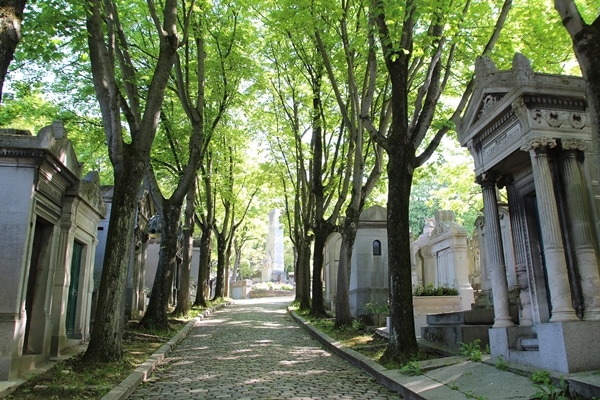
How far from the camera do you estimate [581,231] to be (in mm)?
6336

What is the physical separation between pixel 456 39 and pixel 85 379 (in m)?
7.93

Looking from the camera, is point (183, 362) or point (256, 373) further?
point (183, 362)

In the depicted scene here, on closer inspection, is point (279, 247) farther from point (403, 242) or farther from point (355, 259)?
point (403, 242)

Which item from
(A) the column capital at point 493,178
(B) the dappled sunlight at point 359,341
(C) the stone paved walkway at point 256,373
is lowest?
(C) the stone paved walkway at point 256,373

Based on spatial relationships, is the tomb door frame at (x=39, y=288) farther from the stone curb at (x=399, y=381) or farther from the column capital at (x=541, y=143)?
the column capital at (x=541, y=143)

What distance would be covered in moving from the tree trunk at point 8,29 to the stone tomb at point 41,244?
8.33ft

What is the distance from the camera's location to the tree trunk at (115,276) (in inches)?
310

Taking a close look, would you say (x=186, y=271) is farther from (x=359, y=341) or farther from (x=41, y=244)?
(x=41, y=244)

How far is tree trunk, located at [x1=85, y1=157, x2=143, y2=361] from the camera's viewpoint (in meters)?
7.88

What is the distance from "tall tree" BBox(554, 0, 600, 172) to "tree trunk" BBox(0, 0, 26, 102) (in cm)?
565

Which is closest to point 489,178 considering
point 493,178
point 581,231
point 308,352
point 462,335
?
point 493,178

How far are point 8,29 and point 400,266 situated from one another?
655 centimetres

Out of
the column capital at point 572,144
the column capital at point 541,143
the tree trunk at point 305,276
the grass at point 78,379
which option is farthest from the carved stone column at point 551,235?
the tree trunk at point 305,276

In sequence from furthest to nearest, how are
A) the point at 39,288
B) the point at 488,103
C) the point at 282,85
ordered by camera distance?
the point at 282,85 → the point at 39,288 → the point at 488,103
